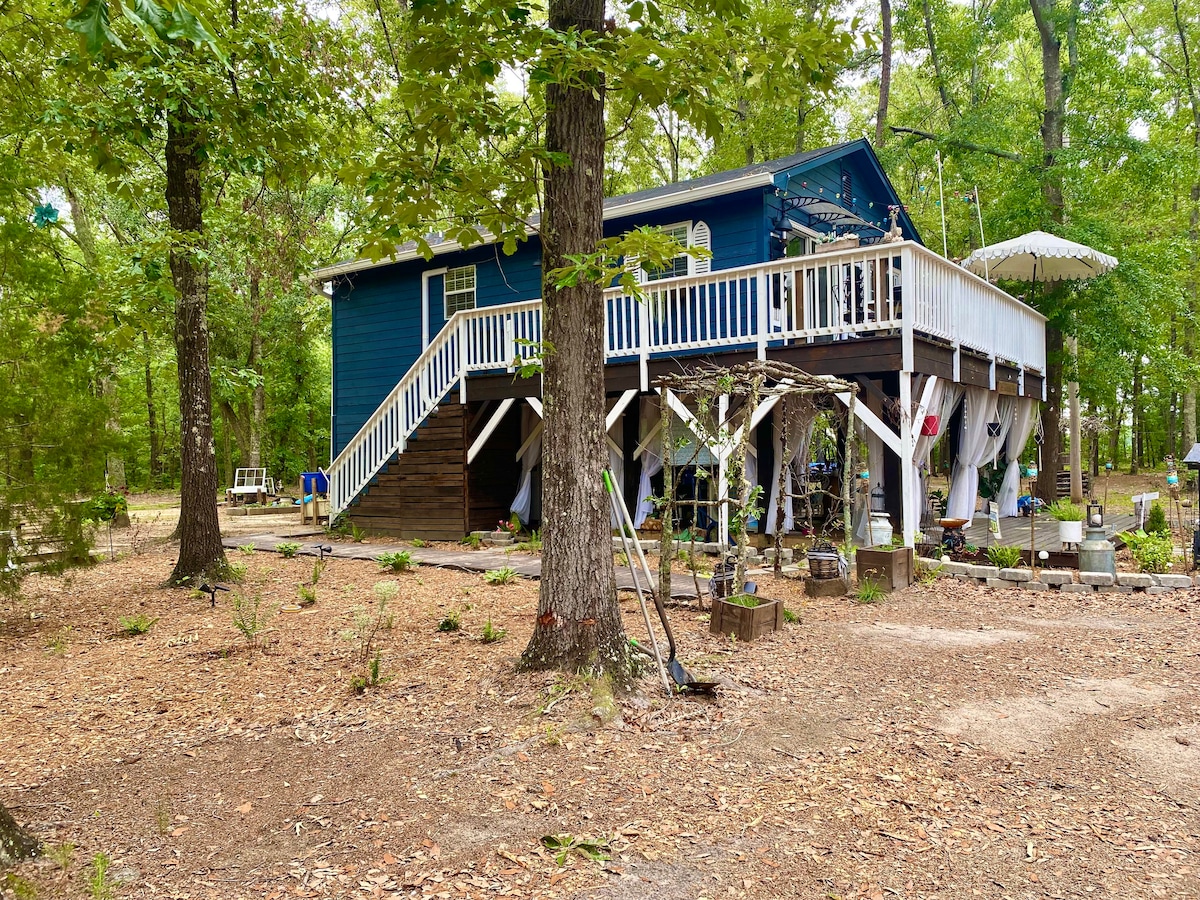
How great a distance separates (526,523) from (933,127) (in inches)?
787

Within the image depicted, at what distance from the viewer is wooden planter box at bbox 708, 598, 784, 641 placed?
6.12 metres

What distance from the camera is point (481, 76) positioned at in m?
4.39

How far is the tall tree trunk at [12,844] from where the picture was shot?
2.81 meters

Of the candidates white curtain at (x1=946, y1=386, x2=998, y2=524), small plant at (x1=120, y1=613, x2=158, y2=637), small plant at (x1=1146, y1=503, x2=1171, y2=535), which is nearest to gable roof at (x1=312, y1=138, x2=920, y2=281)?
white curtain at (x1=946, y1=386, x2=998, y2=524)

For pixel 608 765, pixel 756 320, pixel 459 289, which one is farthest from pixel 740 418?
pixel 459 289

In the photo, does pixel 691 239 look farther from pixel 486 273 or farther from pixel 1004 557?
pixel 1004 557

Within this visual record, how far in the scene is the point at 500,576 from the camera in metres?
8.48

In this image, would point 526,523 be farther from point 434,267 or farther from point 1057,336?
point 1057,336

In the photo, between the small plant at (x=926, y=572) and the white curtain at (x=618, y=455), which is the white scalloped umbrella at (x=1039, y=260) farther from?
the white curtain at (x=618, y=455)

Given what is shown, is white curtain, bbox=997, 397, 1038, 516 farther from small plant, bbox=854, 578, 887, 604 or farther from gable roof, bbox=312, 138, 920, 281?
small plant, bbox=854, 578, 887, 604

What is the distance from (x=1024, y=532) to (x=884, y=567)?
4164 mm

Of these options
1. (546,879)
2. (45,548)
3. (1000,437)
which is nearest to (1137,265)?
(1000,437)

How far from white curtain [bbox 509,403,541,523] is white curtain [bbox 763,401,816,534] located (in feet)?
12.4

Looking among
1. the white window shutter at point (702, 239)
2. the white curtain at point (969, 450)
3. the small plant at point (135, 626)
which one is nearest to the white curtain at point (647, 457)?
the white window shutter at point (702, 239)
